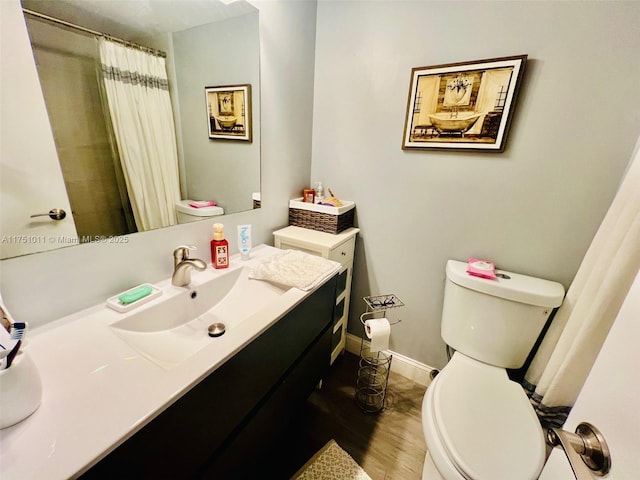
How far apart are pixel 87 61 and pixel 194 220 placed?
1.79ft

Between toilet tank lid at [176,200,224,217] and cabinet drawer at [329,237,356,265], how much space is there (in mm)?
561

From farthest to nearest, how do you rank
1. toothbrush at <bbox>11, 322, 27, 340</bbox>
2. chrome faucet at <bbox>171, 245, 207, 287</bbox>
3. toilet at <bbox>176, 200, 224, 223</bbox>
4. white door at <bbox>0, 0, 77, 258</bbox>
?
toilet at <bbox>176, 200, 224, 223</bbox>
chrome faucet at <bbox>171, 245, 207, 287</bbox>
white door at <bbox>0, 0, 77, 258</bbox>
toothbrush at <bbox>11, 322, 27, 340</bbox>

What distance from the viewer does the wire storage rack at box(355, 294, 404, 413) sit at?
1417 millimetres

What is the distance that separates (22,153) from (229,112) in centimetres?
69

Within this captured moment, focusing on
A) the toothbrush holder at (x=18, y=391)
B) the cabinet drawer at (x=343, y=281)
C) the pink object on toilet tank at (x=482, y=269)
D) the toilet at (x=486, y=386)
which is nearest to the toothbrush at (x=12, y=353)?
the toothbrush holder at (x=18, y=391)

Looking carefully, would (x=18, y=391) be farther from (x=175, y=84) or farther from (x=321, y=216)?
(x=321, y=216)

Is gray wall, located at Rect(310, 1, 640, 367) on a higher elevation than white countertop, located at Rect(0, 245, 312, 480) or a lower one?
higher

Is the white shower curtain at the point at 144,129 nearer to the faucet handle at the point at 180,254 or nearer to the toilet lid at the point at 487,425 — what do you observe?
the faucet handle at the point at 180,254

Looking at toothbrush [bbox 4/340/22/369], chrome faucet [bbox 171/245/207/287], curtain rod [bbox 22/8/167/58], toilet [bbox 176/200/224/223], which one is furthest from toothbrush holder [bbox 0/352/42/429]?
curtain rod [bbox 22/8/167/58]

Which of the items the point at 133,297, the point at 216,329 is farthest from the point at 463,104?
the point at 133,297

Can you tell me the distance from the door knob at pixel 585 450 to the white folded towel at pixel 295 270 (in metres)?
0.71

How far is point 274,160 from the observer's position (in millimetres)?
1376

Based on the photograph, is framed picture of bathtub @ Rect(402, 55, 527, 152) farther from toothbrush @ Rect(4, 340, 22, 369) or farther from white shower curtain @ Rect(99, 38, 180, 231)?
toothbrush @ Rect(4, 340, 22, 369)

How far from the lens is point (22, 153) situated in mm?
626
